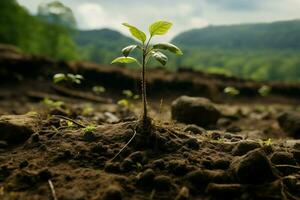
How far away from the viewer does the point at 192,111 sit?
6.48 meters

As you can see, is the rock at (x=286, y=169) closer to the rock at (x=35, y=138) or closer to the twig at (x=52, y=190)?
the twig at (x=52, y=190)

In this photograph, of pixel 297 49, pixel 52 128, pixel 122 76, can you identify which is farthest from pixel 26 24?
pixel 297 49

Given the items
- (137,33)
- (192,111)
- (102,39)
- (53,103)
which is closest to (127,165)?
(137,33)

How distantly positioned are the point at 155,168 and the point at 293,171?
35.6 inches

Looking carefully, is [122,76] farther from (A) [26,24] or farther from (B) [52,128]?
(A) [26,24]

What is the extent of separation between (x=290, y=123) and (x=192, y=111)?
2.05 meters

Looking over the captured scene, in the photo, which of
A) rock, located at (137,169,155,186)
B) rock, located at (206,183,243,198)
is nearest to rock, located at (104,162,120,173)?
rock, located at (137,169,155,186)

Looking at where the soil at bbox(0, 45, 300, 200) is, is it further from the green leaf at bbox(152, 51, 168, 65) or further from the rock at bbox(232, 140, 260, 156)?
the green leaf at bbox(152, 51, 168, 65)

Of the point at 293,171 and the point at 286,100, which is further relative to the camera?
the point at 286,100

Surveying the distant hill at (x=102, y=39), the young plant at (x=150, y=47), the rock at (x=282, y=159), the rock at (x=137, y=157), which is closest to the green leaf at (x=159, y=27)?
the young plant at (x=150, y=47)

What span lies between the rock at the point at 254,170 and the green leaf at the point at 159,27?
1.00 meters

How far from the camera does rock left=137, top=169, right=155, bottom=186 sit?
2.39m

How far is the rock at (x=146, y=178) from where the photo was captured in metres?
2.39

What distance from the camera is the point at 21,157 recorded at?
2836mm
